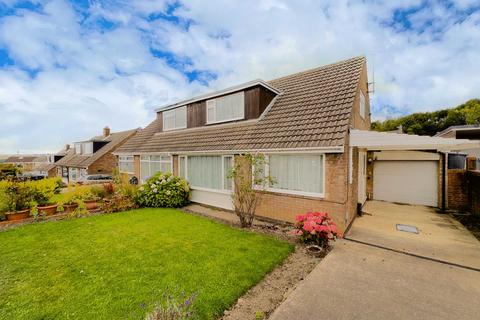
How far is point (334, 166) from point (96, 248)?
27.5 feet

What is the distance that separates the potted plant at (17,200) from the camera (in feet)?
33.3

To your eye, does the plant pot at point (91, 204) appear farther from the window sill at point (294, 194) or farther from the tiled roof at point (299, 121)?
the window sill at point (294, 194)

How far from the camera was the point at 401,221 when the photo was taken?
9438mm

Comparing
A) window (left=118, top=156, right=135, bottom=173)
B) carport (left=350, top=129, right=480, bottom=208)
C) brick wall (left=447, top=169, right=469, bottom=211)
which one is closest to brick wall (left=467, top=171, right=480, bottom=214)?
brick wall (left=447, top=169, right=469, bottom=211)

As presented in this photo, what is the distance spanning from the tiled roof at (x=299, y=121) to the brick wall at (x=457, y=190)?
293 inches

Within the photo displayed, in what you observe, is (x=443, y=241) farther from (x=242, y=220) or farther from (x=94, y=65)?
(x=94, y=65)

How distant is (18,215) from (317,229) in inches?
519

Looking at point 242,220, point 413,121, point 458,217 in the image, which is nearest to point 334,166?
point 242,220

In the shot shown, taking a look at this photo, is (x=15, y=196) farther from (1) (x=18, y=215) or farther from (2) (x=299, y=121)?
(2) (x=299, y=121)

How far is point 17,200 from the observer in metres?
10.5

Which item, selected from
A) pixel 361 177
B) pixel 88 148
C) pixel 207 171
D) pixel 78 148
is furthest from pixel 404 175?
pixel 78 148

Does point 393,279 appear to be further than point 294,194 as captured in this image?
No

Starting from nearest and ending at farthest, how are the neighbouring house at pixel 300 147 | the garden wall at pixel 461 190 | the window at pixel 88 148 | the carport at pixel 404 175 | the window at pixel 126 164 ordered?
the neighbouring house at pixel 300 147
the garden wall at pixel 461 190
the carport at pixel 404 175
the window at pixel 126 164
the window at pixel 88 148

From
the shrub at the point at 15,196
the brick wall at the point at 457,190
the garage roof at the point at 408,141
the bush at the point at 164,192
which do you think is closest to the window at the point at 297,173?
the garage roof at the point at 408,141
